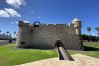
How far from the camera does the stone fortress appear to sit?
107 ft

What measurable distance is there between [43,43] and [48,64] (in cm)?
1791

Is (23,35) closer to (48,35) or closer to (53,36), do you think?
(48,35)

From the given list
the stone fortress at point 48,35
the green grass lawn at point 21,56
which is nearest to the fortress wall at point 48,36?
the stone fortress at point 48,35

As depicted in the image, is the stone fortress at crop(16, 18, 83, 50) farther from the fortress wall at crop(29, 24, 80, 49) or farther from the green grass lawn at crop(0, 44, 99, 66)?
the green grass lawn at crop(0, 44, 99, 66)

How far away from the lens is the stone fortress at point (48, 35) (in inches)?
1286

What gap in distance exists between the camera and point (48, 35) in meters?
33.2

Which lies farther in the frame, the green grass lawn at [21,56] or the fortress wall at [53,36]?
the fortress wall at [53,36]

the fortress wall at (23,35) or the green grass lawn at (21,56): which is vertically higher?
the fortress wall at (23,35)

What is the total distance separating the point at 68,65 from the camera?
1548 cm

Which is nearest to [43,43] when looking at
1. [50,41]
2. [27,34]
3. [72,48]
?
[50,41]

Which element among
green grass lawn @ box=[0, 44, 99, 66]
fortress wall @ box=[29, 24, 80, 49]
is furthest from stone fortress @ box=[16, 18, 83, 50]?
green grass lawn @ box=[0, 44, 99, 66]

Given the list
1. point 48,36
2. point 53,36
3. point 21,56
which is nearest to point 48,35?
point 48,36

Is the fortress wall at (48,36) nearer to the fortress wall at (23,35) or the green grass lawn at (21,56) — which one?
the fortress wall at (23,35)

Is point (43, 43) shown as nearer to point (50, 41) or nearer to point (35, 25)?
point (50, 41)
